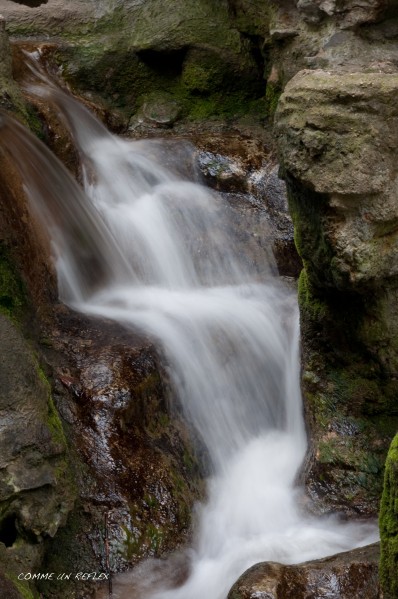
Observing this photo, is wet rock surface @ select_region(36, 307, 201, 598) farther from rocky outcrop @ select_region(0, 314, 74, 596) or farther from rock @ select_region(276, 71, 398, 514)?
rock @ select_region(276, 71, 398, 514)

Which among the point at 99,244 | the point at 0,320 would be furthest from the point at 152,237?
the point at 0,320

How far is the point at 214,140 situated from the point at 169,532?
438 centimetres

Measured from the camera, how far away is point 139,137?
26.2ft

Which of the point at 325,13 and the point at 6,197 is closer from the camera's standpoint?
the point at 6,197

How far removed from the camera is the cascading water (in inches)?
162

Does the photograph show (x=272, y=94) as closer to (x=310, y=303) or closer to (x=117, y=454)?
(x=310, y=303)

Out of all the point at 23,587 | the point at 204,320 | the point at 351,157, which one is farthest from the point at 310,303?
the point at 23,587

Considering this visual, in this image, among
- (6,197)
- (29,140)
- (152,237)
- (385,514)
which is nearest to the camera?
(385,514)

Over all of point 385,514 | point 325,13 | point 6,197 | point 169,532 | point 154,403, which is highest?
point 325,13

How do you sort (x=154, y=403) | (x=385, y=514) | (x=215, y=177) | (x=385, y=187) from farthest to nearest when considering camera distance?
(x=215, y=177) → (x=154, y=403) → (x=385, y=187) → (x=385, y=514)

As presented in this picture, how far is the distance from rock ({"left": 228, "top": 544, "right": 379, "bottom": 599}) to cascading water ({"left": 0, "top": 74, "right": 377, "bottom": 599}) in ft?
1.02

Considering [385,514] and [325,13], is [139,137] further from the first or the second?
[385,514]

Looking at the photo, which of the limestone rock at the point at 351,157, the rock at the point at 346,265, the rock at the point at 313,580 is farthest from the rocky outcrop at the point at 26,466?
the limestone rock at the point at 351,157

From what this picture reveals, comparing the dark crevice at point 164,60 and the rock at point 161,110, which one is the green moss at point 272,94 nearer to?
the rock at point 161,110
